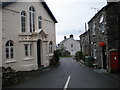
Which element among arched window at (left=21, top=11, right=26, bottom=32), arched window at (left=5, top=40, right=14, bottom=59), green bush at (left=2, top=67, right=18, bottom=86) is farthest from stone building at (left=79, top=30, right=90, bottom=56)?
green bush at (left=2, top=67, right=18, bottom=86)

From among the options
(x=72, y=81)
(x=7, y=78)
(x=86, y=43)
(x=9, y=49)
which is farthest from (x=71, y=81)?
(x=86, y=43)

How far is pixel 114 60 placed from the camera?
17.2 meters

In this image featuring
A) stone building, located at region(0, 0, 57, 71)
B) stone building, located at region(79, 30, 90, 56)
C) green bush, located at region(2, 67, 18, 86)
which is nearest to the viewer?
green bush, located at region(2, 67, 18, 86)

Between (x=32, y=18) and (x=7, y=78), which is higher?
(x=32, y=18)

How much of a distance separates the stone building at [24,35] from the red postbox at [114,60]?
28.9ft

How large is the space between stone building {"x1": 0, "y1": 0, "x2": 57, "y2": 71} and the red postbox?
8.81 meters

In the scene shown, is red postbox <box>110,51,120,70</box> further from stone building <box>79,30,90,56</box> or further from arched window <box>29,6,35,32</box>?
stone building <box>79,30,90,56</box>

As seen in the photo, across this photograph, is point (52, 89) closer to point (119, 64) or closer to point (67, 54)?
point (119, 64)

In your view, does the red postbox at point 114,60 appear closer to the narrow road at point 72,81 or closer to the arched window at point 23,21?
the narrow road at point 72,81

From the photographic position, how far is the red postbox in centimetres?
1708

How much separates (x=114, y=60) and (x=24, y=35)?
9.54 m

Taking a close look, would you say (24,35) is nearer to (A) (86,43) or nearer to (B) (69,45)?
(A) (86,43)

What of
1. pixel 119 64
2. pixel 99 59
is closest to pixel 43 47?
pixel 99 59

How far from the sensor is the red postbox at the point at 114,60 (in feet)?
56.0
